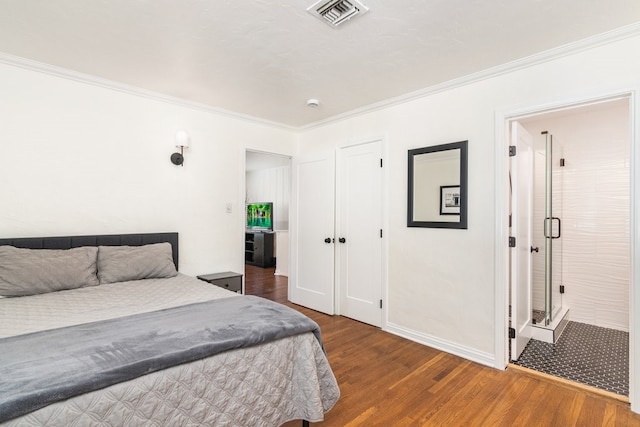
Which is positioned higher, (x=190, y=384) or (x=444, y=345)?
(x=190, y=384)

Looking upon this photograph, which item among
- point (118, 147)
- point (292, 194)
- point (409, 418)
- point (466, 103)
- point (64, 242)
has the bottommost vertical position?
point (409, 418)

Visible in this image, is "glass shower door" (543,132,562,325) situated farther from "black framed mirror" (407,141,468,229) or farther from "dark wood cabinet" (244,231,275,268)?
"dark wood cabinet" (244,231,275,268)

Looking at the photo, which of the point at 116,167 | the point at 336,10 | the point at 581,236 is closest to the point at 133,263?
the point at 116,167

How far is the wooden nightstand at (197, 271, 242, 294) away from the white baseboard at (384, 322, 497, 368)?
1.73 meters

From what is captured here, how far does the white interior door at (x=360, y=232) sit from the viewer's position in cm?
359

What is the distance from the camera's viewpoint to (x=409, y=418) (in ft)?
6.52

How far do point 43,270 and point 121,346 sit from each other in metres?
1.53

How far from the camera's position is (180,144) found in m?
3.38

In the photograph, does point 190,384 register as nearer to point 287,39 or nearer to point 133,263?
point 133,263

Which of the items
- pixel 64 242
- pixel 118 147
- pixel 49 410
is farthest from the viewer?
pixel 118 147

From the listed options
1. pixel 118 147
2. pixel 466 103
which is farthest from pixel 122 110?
pixel 466 103

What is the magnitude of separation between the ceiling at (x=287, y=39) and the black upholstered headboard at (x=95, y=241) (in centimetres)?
147

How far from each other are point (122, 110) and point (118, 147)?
37cm

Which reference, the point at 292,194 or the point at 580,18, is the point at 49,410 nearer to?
the point at 580,18
